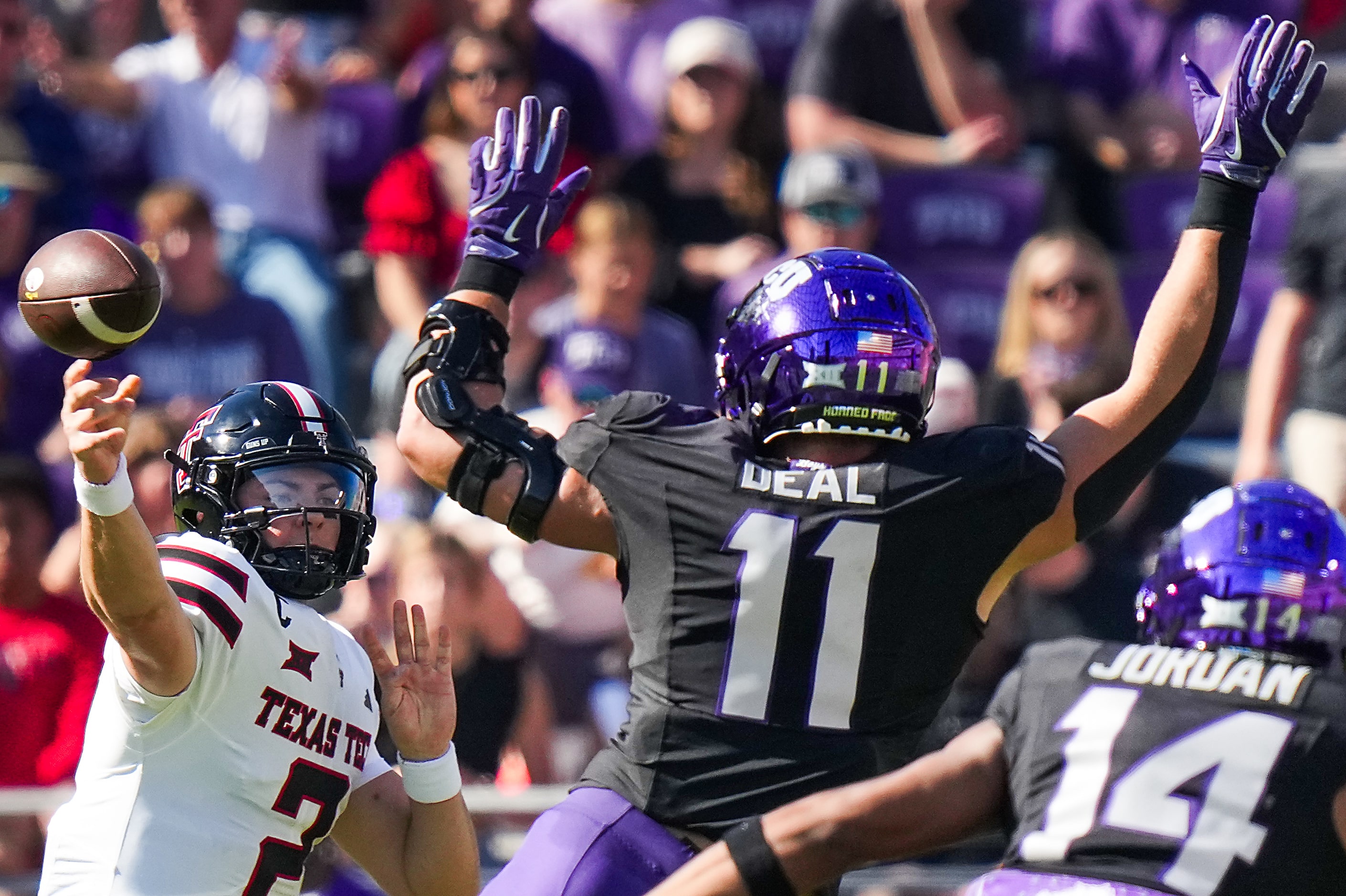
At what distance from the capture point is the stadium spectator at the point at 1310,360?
668cm

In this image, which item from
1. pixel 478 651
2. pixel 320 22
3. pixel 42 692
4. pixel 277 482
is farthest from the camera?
pixel 320 22

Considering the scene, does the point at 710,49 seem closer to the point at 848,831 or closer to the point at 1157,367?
the point at 1157,367

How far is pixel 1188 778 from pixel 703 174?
5.64 meters

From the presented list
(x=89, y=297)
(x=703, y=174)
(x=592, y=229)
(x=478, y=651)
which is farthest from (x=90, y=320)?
(x=703, y=174)

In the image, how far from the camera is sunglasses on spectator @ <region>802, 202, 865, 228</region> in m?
7.89

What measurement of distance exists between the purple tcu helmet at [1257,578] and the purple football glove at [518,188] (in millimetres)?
1640

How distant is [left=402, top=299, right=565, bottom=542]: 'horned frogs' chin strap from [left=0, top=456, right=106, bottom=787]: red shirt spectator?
3119 mm

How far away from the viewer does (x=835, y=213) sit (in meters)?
7.90

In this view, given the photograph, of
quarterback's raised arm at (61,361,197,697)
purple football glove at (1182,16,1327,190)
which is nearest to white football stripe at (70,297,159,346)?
quarterback's raised arm at (61,361,197,697)

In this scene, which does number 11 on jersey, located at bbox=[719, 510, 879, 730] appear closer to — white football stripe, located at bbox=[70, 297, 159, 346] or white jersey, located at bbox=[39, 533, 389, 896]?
white jersey, located at bbox=[39, 533, 389, 896]

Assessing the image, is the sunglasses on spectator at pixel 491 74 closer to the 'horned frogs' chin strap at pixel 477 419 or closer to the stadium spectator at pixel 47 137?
the stadium spectator at pixel 47 137

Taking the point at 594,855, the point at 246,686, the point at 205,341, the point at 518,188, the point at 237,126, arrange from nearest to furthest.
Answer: the point at 594,855
the point at 246,686
the point at 518,188
the point at 205,341
the point at 237,126

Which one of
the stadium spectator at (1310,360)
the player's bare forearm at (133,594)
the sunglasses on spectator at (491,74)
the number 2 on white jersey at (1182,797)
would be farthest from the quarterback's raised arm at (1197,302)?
the sunglasses on spectator at (491,74)

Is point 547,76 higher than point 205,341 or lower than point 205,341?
higher
